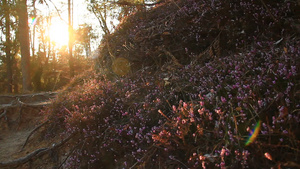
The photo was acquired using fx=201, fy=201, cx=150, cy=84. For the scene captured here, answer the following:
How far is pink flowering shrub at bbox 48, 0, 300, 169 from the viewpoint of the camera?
195 centimetres

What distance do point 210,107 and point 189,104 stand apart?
322 mm

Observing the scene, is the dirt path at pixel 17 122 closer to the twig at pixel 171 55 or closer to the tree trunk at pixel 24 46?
the twig at pixel 171 55

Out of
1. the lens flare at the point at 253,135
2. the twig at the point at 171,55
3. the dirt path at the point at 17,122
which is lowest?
the dirt path at the point at 17,122

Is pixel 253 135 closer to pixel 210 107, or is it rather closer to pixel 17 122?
pixel 210 107

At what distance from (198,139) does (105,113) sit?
6.55ft

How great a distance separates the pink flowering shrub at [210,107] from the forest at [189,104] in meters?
0.02

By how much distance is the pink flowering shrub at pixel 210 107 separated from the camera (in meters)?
1.95

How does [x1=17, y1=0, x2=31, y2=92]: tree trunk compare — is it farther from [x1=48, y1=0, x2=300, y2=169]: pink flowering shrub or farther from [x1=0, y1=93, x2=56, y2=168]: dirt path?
[x1=48, y1=0, x2=300, y2=169]: pink flowering shrub

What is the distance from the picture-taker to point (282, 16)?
385 centimetres

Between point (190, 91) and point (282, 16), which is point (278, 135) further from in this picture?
point (282, 16)

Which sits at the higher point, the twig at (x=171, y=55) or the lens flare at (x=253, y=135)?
the twig at (x=171, y=55)

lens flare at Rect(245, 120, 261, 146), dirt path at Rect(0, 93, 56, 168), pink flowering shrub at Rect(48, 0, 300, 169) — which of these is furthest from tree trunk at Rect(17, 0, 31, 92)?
lens flare at Rect(245, 120, 261, 146)

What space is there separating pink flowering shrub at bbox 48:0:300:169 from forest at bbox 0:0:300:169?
0.05 ft

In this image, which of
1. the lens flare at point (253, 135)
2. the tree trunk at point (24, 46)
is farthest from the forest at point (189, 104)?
the tree trunk at point (24, 46)
